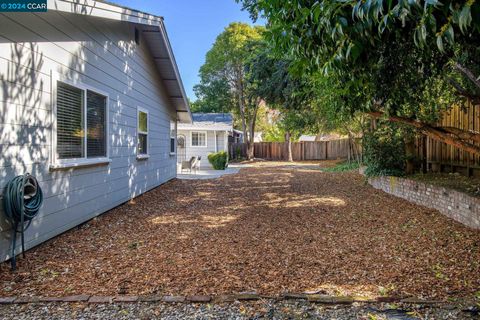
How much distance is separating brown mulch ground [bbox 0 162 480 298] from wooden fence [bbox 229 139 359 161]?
68.4 feet

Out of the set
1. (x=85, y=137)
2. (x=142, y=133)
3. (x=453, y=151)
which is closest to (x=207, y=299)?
(x=85, y=137)

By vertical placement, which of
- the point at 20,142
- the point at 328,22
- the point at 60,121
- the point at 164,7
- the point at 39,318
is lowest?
the point at 39,318

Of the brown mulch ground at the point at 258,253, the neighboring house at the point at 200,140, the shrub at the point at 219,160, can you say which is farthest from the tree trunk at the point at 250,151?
the brown mulch ground at the point at 258,253

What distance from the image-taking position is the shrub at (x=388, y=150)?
32.6 feet

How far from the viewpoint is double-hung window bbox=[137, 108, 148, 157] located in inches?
356

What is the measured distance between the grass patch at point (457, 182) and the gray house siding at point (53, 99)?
22.4 ft

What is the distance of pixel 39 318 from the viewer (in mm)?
2832

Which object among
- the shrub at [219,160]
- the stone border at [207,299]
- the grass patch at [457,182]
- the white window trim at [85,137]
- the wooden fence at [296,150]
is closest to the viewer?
the stone border at [207,299]

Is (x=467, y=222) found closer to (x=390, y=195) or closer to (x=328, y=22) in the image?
(x=390, y=195)

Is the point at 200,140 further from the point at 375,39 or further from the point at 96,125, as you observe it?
the point at 375,39

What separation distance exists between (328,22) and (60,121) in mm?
4303

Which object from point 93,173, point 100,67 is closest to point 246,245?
point 93,173

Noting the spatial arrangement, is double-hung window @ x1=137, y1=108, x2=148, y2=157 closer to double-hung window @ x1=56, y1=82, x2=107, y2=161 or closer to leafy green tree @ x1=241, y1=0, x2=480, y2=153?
double-hung window @ x1=56, y1=82, x2=107, y2=161

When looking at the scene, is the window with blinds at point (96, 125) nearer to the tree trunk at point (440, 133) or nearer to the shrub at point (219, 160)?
the tree trunk at point (440, 133)
